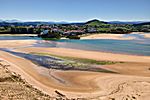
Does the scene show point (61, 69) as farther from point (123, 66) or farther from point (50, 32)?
point (50, 32)

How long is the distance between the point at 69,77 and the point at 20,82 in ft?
18.0

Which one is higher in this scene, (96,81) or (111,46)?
(96,81)

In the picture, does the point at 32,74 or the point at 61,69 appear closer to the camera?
the point at 32,74

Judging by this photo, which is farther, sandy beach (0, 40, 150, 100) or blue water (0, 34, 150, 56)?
blue water (0, 34, 150, 56)

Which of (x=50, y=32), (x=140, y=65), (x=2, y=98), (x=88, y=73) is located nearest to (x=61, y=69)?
(x=88, y=73)

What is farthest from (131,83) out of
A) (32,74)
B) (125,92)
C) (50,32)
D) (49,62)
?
(50,32)

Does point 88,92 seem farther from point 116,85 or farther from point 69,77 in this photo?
point 69,77

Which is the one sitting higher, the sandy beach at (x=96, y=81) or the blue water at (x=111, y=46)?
the sandy beach at (x=96, y=81)

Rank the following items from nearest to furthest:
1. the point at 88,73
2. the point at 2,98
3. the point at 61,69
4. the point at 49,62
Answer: the point at 2,98 → the point at 88,73 → the point at 61,69 → the point at 49,62

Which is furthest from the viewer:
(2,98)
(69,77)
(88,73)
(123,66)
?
(123,66)

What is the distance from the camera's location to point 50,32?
8675cm

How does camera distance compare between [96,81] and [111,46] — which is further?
[111,46]

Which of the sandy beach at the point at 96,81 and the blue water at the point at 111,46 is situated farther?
the blue water at the point at 111,46

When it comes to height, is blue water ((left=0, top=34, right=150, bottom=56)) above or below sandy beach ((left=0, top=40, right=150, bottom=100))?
below
